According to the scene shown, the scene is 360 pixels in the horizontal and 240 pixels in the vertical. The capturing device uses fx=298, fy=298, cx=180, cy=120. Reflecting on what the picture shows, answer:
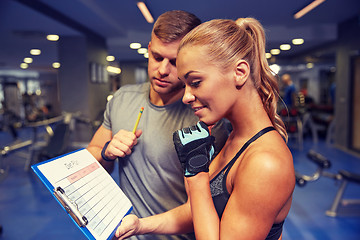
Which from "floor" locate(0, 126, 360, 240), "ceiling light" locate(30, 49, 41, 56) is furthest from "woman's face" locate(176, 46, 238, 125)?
"ceiling light" locate(30, 49, 41, 56)

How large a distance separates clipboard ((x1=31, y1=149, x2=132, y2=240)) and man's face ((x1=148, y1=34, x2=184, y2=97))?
1.19ft

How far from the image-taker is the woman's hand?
91cm

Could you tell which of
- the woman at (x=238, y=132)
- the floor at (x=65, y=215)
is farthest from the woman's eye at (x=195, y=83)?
the floor at (x=65, y=215)

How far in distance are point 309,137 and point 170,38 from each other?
29.8 ft

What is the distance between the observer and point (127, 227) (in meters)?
0.93

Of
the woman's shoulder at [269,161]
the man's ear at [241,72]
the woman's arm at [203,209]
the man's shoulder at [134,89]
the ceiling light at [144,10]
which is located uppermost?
the ceiling light at [144,10]

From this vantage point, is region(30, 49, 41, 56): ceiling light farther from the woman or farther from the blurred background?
the woman

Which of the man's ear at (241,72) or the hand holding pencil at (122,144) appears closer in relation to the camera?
the man's ear at (241,72)

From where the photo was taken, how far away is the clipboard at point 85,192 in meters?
0.75

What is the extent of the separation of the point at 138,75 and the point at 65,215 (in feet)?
7.52

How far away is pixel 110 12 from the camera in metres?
6.30

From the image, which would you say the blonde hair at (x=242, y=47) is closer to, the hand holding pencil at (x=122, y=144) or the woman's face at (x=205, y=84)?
the woman's face at (x=205, y=84)

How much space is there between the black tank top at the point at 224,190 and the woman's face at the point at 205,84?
12cm

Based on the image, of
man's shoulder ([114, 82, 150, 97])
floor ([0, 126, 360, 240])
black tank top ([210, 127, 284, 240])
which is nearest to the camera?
black tank top ([210, 127, 284, 240])
